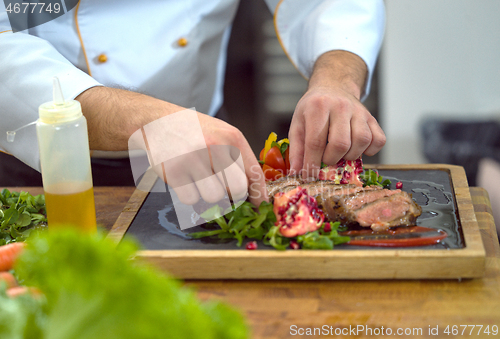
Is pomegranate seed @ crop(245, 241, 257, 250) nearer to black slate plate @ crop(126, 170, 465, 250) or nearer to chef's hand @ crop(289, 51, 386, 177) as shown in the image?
black slate plate @ crop(126, 170, 465, 250)

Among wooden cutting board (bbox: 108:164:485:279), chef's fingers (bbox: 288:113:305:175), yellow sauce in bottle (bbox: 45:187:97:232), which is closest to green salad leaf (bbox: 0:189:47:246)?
yellow sauce in bottle (bbox: 45:187:97:232)

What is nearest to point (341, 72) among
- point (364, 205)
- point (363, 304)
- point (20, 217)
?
point (364, 205)

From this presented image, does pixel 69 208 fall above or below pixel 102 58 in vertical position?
below

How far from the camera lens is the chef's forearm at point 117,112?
4.83 ft

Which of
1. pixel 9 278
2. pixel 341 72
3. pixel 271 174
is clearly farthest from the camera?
pixel 341 72

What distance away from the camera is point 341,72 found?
6.45 ft

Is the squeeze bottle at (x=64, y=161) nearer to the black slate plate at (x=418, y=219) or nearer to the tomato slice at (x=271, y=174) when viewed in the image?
the black slate plate at (x=418, y=219)

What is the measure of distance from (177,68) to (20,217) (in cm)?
95

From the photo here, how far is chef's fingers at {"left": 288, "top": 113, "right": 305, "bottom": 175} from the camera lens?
1.73 m

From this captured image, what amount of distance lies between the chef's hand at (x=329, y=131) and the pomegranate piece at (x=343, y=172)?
32 mm

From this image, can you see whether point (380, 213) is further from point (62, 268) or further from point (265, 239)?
point (62, 268)

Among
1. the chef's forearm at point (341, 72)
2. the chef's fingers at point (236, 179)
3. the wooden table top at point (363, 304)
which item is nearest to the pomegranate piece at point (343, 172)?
the chef's forearm at point (341, 72)

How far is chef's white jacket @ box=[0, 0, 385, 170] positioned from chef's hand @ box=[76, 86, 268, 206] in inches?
3.6

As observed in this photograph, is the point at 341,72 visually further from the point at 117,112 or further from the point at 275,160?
the point at 117,112
